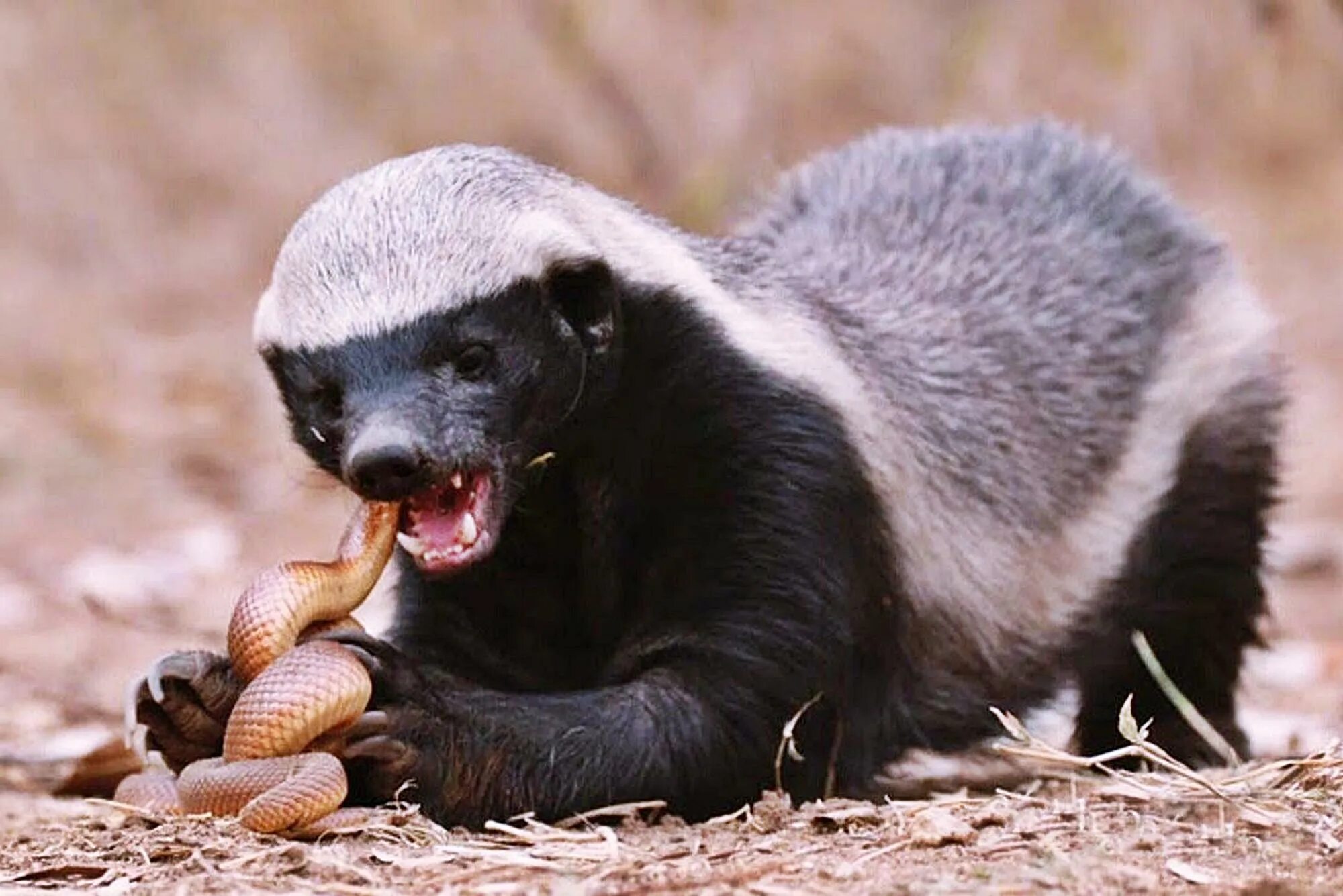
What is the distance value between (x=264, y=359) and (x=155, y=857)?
1.23m

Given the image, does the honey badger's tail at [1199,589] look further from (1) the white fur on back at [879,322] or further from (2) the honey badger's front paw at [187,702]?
(2) the honey badger's front paw at [187,702]

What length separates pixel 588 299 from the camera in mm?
5227

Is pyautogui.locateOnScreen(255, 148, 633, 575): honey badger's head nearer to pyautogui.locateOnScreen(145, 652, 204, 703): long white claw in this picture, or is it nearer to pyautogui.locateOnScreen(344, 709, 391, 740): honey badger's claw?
pyautogui.locateOnScreen(344, 709, 391, 740): honey badger's claw

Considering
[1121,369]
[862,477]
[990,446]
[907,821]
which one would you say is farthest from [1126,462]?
[907,821]

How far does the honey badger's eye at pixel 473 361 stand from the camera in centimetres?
491

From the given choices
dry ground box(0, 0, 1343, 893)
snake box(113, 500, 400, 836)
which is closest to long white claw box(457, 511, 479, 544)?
snake box(113, 500, 400, 836)

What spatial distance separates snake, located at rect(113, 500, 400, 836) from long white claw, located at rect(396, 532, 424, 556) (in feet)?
0.08

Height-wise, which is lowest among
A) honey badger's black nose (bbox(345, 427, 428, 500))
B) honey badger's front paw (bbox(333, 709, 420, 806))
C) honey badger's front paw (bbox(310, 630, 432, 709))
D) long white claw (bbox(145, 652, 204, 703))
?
honey badger's front paw (bbox(333, 709, 420, 806))

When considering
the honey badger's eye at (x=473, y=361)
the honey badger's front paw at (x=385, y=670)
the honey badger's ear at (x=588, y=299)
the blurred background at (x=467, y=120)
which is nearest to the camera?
the honey badger's front paw at (x=385, y=670)

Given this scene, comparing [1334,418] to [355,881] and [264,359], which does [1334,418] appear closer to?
[264,359]

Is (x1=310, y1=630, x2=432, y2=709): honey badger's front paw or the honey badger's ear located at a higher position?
the honey badger's ear

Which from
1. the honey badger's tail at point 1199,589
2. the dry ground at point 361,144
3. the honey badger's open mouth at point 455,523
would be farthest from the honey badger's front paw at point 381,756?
the dry ground at point 361,144

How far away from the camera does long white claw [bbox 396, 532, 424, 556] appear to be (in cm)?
493

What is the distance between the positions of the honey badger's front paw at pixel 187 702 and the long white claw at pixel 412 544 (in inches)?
17.8
